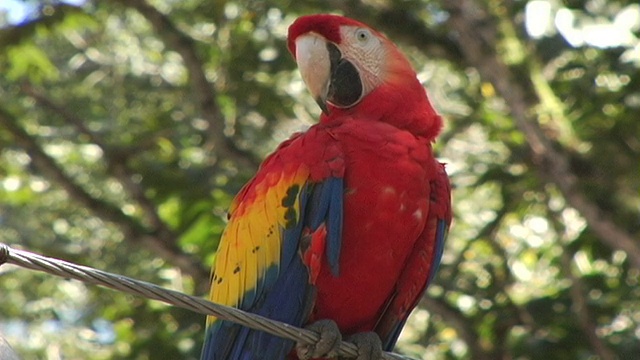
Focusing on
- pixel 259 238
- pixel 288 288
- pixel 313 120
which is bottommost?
pixel 288 288

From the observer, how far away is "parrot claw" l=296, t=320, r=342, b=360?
2.67 metres

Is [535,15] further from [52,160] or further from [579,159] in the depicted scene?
[52,160]

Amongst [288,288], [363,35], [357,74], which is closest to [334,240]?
[288,288]

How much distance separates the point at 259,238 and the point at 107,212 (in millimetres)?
2433

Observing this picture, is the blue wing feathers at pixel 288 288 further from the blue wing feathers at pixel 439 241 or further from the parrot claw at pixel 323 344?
the blue wing feathers at pixel 439 241

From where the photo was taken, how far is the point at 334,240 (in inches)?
107

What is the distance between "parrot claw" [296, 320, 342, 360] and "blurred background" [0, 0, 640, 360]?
1.83 metres

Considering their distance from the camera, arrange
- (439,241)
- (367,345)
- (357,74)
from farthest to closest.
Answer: (357,74), (439,241), (367,345)

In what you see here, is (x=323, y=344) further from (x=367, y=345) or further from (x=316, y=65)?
(x=316, y=65)

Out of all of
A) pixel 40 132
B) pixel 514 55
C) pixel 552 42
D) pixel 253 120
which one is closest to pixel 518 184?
pixel 514 55

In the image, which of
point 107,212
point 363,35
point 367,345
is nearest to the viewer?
point 367,345

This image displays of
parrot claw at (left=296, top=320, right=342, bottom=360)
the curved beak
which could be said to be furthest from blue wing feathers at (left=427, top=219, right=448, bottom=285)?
the curved beak

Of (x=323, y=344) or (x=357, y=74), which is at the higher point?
(x=357, y=74)

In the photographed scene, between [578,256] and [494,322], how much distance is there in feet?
2.71
